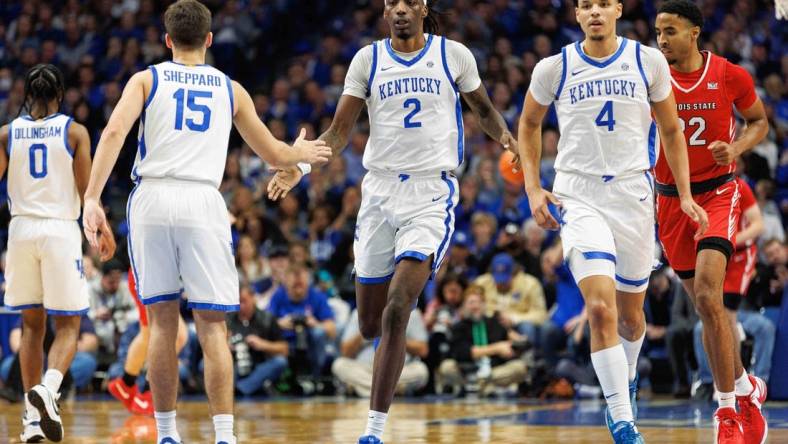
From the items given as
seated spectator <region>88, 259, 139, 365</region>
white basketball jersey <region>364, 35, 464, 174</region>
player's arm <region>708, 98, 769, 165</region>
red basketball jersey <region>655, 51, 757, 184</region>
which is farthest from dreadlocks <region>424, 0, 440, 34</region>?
seated spectator <region>88, 259, 139, 365</region>

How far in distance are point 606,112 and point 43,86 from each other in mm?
4518

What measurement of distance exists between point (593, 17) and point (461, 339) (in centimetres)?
708

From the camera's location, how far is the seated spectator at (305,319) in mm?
14672

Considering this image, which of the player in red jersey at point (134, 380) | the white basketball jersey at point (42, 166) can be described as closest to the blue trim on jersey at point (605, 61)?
the white basketball jersey at point (42, 166)

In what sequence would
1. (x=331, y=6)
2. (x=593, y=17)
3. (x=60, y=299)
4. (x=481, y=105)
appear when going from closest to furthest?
(x=593, y=17) < (x=481, y=105) < (x=60, y=299) < (x=331, y=6)

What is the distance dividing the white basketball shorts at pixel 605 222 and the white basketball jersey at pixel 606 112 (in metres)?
0.09

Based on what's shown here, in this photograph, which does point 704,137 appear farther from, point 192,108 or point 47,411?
point 47,411

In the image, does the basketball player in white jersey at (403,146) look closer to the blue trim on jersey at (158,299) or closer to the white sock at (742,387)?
the blue trim on jersey at (158,299)

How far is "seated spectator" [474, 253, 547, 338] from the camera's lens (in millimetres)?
14180

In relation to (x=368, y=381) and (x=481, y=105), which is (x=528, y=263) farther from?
(x=481, y=105)

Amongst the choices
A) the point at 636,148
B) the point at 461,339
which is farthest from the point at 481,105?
the point at 461,339

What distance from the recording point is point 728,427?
780cm

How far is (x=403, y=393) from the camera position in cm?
1423

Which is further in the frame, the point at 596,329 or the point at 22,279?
the point at 22,279
